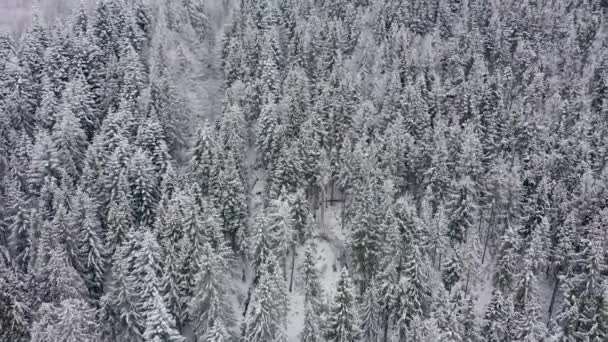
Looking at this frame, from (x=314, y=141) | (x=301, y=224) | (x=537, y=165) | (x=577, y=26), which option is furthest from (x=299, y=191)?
(x=577, y=26)

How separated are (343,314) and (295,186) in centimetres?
2070

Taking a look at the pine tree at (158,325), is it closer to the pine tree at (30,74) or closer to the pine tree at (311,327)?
the pine tree at (311,327)

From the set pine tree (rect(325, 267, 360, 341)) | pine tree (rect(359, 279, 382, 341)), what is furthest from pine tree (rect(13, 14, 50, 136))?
pine tree (rect(359, 279, 382, 341))

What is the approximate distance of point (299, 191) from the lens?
206 feet

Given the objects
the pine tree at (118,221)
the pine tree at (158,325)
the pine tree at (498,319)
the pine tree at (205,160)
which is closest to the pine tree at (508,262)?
the pine tree at (498,319)

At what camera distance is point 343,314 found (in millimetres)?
49844

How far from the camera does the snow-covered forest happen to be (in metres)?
51.1

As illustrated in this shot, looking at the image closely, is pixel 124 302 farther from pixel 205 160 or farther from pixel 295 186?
pixel 295 186

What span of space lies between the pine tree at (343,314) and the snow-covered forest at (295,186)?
0.69 ft

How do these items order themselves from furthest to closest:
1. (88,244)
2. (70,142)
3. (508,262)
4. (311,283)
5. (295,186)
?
(70,142) < (295,186) < (508,262) < (88,244) < (311,283)

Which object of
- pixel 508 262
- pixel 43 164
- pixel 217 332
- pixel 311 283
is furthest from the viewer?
pixel 43 164

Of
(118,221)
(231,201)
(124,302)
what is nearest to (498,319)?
(231,201)

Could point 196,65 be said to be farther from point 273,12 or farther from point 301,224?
point 301,224

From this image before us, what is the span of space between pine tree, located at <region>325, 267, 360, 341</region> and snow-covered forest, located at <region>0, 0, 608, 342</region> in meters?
0.21
